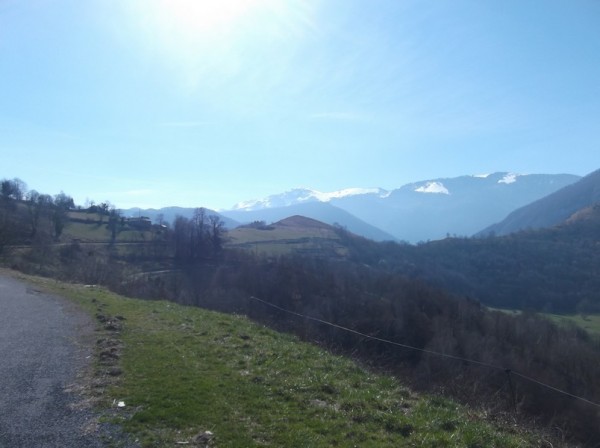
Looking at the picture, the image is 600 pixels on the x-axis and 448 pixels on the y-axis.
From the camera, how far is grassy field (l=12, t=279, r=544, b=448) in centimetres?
675

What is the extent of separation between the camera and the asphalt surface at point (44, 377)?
673cm

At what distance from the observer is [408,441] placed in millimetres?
6699

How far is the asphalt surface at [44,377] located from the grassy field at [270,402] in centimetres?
63

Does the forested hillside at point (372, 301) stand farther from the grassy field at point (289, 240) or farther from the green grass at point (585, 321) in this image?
the grassy field at point (289, 240)

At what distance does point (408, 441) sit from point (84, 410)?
5.08 metres

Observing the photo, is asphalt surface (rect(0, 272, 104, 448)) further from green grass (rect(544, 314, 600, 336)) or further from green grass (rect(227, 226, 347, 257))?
green grass (rect(227, 226, 347, 257))

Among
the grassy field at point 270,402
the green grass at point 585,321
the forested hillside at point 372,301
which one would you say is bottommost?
the green grass at point 585,321

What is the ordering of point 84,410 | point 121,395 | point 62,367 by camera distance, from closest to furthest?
1. point 84,410
2. point 121,395
3. point 62,367

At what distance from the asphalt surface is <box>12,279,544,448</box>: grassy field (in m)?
0.63

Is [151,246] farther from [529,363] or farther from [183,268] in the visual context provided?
[529,363]

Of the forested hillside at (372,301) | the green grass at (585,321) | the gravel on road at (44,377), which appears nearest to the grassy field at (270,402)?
the gravel on road at (44,377)

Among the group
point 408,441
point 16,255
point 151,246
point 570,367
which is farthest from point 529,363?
point 151,246

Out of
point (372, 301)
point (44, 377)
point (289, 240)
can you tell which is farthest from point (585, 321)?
point (44, 377)

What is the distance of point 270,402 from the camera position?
8.13m
